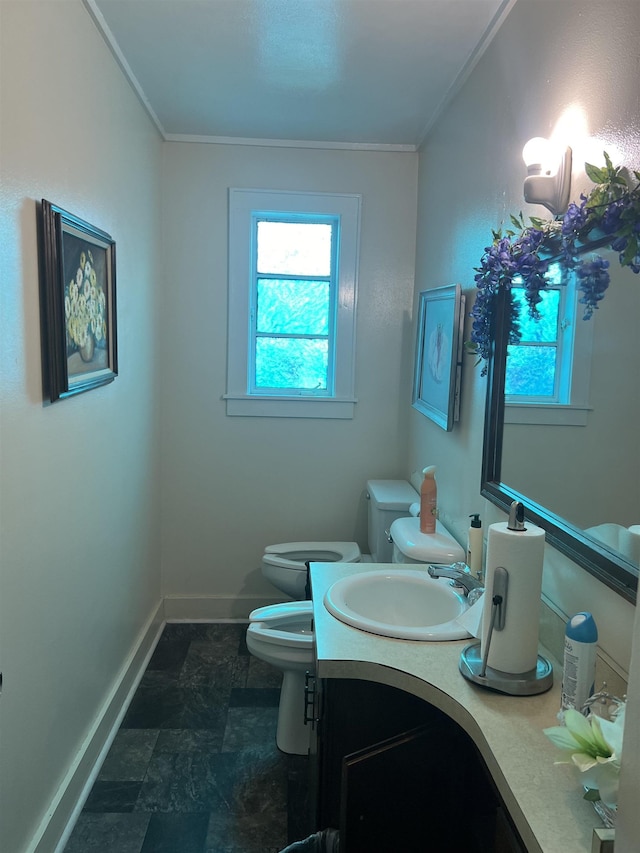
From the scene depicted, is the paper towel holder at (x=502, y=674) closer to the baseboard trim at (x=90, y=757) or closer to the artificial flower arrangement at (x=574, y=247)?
the artificial flower arrangement at (x=574, y=247)

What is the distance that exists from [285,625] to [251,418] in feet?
3.70

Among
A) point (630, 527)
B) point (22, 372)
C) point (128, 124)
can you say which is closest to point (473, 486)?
point (630, 527)

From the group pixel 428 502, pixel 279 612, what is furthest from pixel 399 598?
pixel 279 612

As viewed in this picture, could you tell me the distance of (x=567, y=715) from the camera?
907 mm

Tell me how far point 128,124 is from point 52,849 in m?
2.37

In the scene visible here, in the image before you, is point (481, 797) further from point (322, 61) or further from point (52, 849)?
point (322, 61)

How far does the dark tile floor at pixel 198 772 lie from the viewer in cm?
188

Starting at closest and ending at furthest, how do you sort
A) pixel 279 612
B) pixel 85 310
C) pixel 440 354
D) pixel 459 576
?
1. pixel 459 576
2. pixel 85 310
3. pixel 279 612
4. pixel 440 354

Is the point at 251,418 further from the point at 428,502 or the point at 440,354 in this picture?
the point at 428,502

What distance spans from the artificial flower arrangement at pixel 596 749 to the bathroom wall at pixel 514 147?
30cm

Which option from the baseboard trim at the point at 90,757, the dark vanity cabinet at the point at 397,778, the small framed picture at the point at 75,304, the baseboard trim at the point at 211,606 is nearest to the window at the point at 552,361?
the dark vanity cabinet at the point at 397,778

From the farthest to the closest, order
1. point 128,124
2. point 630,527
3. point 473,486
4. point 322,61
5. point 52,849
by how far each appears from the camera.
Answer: point 128,124
point 322,61
point 473,486
point 52,849
point 630,527

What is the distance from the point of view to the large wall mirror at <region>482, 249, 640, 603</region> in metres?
1.13

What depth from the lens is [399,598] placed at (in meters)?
1.84
